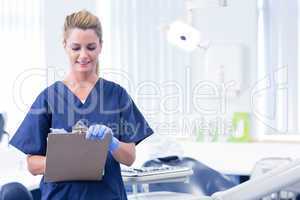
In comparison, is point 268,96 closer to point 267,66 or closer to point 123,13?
point 267,66

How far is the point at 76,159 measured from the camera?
176 centimetres

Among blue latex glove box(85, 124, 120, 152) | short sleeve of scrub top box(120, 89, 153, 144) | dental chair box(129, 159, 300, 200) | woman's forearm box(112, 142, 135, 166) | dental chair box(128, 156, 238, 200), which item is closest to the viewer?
dental chair box(129, 159, 300, 200)

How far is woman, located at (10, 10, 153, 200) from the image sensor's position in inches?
71.3

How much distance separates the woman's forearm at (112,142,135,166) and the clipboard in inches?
1.9

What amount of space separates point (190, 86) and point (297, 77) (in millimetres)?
717

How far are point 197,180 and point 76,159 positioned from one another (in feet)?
5.24

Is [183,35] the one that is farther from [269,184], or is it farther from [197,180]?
[269,184]

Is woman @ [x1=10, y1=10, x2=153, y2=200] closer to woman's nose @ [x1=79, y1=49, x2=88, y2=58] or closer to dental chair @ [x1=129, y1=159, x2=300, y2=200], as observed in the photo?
woman's nose @ [x1=79, y1=49, x2=88, y2=58]

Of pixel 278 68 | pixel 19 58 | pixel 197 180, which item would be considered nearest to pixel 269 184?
pixel 197 180

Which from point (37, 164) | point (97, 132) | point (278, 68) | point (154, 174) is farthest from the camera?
point (278, 68)

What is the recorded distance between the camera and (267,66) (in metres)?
3.62

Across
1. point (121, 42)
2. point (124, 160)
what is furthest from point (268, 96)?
point (124, 160)

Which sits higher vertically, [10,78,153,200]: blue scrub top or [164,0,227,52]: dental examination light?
[164,0,227,52]: dental examination light

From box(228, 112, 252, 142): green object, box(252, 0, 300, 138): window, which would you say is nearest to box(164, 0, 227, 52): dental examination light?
box(252, 0, 300, 138): window
